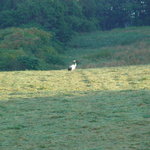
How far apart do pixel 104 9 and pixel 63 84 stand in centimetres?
3446

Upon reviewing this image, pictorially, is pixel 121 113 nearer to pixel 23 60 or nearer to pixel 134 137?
pixel 134 137

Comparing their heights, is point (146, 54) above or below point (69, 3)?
below

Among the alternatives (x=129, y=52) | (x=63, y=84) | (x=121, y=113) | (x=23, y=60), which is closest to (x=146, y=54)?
(x=129, y=52)

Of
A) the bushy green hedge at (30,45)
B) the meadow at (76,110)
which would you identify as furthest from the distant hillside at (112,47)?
the meadow at (76,110)

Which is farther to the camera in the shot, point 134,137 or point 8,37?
point 8,37

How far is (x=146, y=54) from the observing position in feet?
92.1

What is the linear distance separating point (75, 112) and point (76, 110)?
0.22 metres

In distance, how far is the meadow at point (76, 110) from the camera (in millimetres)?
7867

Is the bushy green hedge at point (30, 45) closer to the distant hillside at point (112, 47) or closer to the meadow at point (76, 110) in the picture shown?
the distant hillside at point (112, 47)

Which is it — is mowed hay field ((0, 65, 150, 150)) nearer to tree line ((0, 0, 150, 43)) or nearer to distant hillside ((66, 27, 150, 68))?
distant hillside ((66, 27, 150, 68))

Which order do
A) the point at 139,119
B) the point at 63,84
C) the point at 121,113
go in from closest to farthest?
the point at 139,119 < the point at 121,113 < the point at 63,84

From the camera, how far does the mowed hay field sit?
25.7 feet

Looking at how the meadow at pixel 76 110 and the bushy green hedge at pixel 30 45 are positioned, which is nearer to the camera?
the meadow at pixel 76 110

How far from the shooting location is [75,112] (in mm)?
10328
